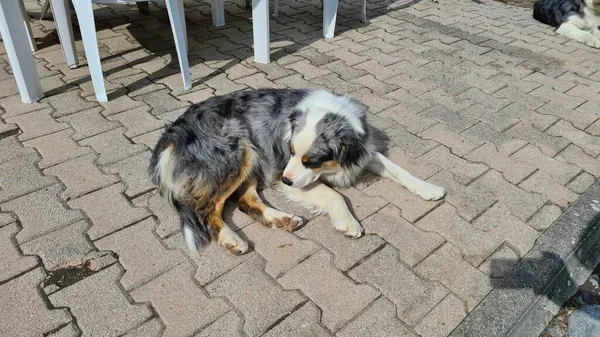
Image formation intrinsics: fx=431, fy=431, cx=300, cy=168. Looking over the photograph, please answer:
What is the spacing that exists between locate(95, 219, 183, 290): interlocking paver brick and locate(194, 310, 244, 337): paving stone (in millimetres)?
483

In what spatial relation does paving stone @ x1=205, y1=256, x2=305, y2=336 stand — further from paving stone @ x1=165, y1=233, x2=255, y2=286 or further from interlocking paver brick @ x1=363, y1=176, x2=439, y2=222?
interlocking paver brick @ x1=363, y1=176, x2=439, y2=222

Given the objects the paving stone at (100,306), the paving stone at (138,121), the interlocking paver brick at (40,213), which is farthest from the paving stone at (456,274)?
the paving stone at (138,121)

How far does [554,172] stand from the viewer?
3.43 metres

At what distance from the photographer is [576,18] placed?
21.3ft

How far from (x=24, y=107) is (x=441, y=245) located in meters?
3.73

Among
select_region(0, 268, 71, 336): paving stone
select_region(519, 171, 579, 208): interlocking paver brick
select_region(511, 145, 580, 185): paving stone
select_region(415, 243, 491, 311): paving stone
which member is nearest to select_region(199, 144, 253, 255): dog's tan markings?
select_region(0, 268, 71, 336): paving stone

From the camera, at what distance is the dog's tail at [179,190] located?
8.39 ft

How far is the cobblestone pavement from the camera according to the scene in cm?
224

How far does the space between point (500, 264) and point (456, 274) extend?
31 cm

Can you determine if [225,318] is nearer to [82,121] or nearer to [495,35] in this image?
[82,121]

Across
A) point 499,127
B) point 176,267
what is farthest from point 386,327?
point 499,127

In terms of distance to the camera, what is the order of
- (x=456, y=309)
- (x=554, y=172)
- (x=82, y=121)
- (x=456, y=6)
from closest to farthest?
(x=456, y=309) < (x=554, y=172) < (x=82, y=121) < (x=456, y=6)

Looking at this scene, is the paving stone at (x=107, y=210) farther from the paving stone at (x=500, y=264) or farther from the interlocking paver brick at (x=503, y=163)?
the interlocking paver brick at (x=503, y=163)

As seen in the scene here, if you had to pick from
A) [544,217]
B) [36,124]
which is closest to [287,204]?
[544,217]
